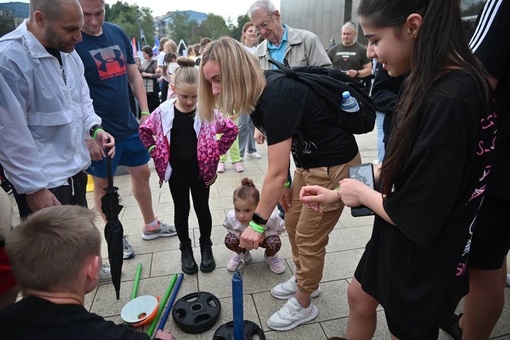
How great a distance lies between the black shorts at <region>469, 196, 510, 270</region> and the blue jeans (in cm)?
402

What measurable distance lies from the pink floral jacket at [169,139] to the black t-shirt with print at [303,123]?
773mm

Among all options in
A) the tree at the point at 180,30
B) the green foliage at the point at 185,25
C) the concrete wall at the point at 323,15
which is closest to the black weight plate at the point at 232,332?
the concrete wall at the point at 323,15

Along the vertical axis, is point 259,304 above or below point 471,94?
below

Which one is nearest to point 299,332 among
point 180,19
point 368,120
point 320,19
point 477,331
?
point 477,331

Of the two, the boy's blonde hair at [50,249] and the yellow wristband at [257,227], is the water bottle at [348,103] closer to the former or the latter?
the yellow wristband at [257,227]

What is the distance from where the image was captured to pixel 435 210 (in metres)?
1.02

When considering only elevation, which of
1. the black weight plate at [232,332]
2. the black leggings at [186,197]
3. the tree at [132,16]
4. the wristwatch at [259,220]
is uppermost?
the wristwatch at [259,220]

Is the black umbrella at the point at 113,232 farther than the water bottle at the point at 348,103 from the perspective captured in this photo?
Yes

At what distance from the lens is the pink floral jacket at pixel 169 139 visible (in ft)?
8.45

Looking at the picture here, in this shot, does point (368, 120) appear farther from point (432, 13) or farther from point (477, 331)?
point (477, 331)

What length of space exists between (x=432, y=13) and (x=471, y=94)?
0.25m

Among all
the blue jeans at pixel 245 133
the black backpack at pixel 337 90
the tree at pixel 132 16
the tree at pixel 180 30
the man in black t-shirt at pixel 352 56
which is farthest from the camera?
the tree at pixel 180 30

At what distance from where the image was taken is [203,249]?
288 cm

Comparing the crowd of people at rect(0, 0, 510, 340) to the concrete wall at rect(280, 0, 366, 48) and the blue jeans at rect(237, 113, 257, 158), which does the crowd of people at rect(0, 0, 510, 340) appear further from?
the concrete wall at rect(280, 0, 366, 48)
